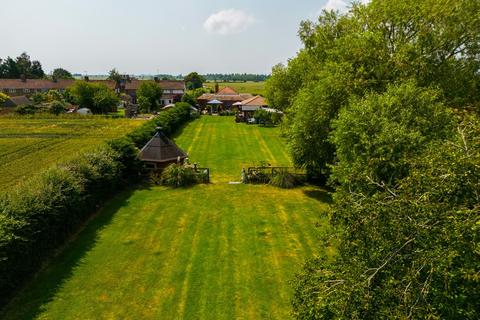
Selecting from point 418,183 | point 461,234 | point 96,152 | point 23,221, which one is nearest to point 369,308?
point 461,234

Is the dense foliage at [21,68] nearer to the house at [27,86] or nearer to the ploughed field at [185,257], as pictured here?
the house at [27,86]

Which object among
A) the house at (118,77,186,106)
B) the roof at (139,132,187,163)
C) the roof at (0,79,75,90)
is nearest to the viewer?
the roof at (139,132,187,163)

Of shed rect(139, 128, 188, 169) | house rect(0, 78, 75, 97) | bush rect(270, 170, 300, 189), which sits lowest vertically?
bush rect(270, 170, 300, 189)

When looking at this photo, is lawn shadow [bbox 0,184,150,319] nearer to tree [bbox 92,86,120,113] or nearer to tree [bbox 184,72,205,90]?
tree [bbox 92,86,120,113]

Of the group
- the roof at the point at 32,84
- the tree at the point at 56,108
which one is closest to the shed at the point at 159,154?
the tree at the point at 56,108

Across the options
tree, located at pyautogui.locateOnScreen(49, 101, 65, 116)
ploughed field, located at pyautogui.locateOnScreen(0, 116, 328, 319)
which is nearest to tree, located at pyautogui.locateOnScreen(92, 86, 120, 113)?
tree, located at pyautogui.locateOnScreen(49, 101, 65, 116)

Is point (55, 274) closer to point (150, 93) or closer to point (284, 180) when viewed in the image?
point (284, 180)
